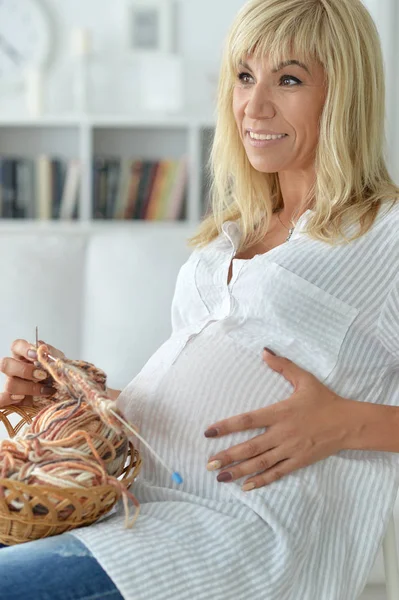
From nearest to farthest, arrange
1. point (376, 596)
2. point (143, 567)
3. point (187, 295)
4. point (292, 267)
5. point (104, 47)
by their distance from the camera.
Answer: point (143, 567), point (292, 267), point (187, 295), point (376, 596), point (104, 47)

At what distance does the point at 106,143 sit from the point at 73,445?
2.70 metres

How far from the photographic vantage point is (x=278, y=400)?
1209 millimetres

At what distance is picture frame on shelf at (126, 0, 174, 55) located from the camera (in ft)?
11.4

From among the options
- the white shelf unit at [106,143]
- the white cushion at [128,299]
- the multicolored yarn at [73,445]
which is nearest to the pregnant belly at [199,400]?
the multicolored yarn at [73,445]

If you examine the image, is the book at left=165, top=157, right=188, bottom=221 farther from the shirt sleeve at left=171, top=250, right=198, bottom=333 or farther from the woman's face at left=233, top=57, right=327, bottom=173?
the woman's face at left=233, top=57, right=327, bottom=173

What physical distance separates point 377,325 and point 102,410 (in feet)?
1.39

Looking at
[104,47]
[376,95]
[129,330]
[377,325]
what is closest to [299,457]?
[377,325]

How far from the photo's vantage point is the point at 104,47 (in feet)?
11.5

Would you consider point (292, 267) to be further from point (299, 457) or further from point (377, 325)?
point (299, 457)

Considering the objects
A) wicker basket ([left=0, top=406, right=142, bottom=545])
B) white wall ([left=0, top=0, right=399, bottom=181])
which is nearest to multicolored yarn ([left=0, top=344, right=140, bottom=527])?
wicker basket ([left=0, top=406, right=142, bottom=545])

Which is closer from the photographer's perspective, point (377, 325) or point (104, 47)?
point (377, 325)

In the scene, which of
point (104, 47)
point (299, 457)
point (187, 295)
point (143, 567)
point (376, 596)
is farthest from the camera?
point (104, 47)

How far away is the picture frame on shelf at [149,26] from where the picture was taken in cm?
347

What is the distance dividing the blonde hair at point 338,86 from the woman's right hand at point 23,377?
0.44 meters
